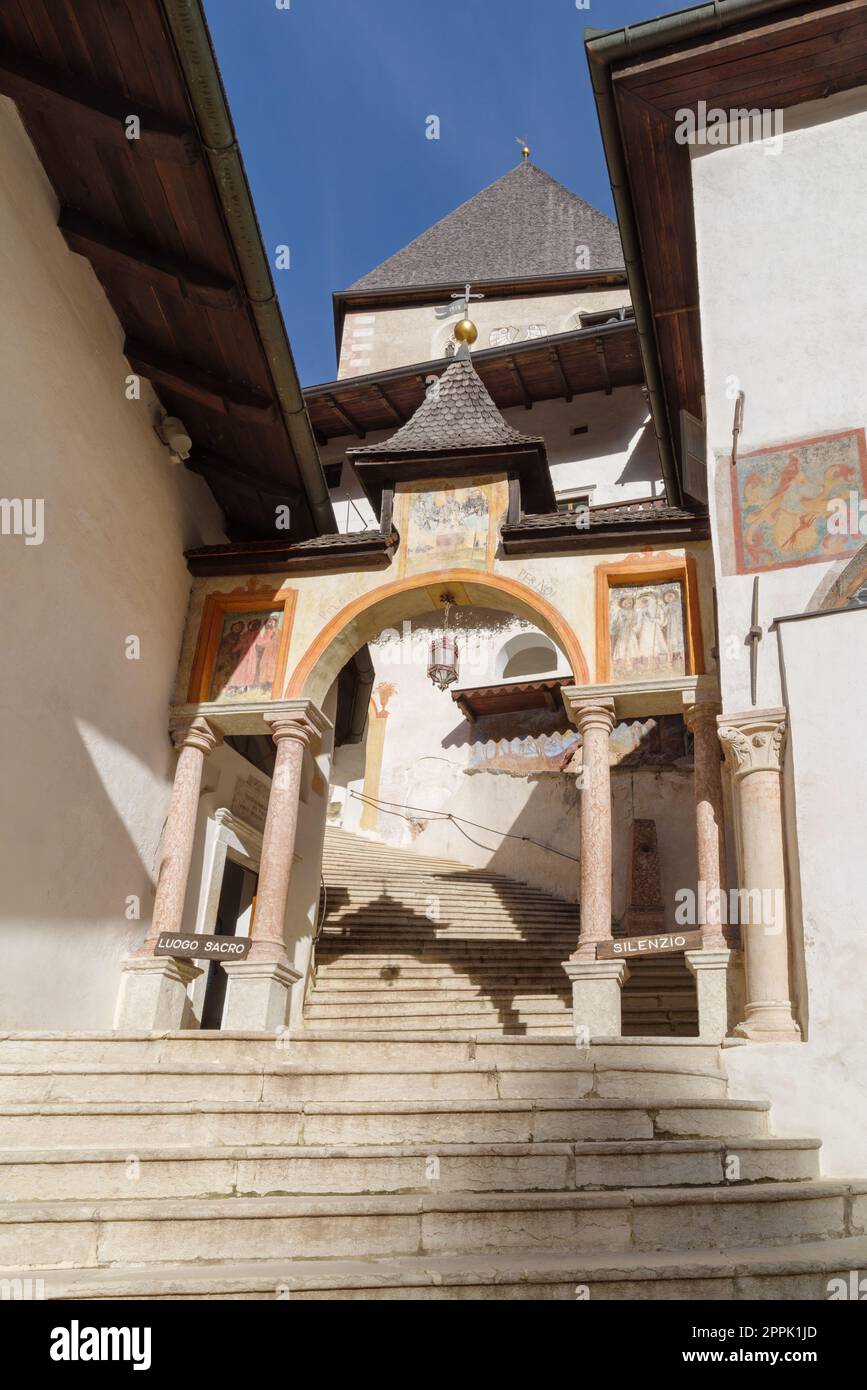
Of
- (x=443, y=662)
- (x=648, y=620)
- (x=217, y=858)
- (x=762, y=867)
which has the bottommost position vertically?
(x=762, y=867)

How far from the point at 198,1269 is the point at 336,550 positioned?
261 inches

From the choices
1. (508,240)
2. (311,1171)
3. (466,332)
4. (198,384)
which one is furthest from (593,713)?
(508,240)

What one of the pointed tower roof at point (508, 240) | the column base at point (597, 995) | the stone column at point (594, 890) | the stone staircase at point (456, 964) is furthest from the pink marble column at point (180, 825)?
the pointed tower roof at point (508, 240)

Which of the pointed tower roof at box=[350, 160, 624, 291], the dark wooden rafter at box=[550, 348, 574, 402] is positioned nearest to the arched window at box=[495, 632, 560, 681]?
the dark wooden rafter at box=[550, 348, 574, 402]

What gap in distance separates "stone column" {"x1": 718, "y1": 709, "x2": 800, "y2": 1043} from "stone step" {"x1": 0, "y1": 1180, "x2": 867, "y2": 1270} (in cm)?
188

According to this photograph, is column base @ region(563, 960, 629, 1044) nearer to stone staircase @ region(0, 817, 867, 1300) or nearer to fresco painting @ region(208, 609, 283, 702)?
stone staircase @ region(0, 817, 867, 1300)

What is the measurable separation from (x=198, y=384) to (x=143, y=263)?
4.08ft

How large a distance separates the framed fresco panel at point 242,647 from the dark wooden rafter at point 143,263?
2676 millimetres

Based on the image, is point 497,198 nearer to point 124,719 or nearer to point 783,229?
point 783,229

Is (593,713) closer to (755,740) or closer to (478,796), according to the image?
(755,740)

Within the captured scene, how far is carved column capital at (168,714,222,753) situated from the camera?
951cm

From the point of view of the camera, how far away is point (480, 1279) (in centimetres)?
391

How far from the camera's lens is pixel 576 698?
885cm

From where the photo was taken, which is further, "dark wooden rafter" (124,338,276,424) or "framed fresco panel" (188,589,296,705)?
"framed fresco panel" (188,589,296,705)
